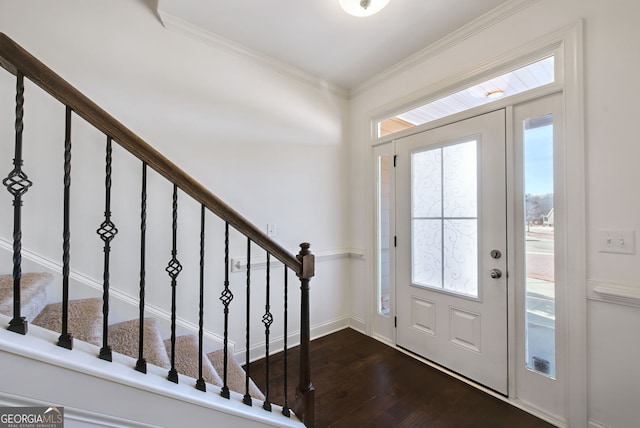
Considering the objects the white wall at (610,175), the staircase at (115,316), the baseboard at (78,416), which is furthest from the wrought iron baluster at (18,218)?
the white wall at (610,175)

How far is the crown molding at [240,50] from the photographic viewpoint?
1.95 meters

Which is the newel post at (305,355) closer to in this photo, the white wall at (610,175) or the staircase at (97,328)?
the staircase at (97,328)

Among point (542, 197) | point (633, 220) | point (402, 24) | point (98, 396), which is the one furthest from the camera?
point (402, 24)

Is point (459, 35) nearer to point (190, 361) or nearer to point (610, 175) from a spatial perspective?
point (610, 175)

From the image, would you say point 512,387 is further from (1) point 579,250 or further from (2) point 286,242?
(2) point 286,242

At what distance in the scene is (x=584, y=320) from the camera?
1.49 metres

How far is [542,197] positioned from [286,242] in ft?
6.43

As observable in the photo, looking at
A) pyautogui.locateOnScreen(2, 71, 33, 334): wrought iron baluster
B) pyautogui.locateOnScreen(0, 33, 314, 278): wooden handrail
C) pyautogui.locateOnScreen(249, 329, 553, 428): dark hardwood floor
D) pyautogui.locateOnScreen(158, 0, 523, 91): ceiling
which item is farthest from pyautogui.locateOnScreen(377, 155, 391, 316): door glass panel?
pyautogui.locateOnScreen(2, 71, 33, 334): wrought iron baluster

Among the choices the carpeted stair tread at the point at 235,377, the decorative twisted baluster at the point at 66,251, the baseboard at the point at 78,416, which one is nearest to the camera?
the baseboard at the point at 78,416

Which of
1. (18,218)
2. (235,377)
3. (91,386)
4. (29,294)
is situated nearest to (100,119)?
(18,218)

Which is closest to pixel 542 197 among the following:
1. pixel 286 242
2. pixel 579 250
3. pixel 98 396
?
pixel 579 250

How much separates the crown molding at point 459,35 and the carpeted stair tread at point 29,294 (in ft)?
9.77

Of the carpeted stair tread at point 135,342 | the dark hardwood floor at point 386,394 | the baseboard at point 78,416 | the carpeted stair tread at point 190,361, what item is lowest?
the dark hardwood floor at point 386,394

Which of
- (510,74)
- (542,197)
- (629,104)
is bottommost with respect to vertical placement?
(542,197)
